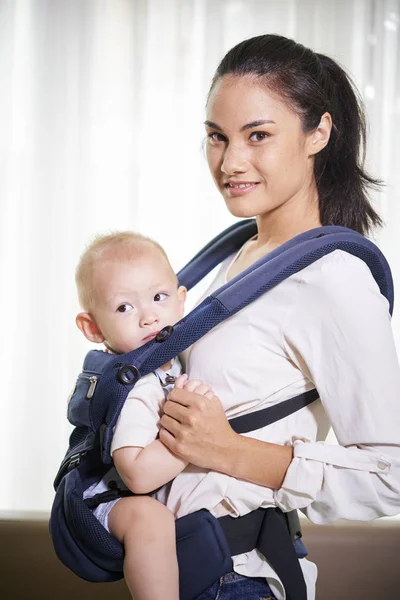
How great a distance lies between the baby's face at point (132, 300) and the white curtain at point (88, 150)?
206 centimetres

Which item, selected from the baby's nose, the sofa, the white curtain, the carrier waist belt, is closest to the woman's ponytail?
the baby's nose

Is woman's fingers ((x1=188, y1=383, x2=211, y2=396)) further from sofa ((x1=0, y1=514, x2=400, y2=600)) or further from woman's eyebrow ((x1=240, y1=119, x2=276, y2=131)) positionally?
sofa ((x1=0, y1=514, x2=400, y2=600))

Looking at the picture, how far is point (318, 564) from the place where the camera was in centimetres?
252

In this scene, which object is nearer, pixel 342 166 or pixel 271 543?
pixel 271 543

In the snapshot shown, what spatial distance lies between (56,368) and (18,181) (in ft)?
2.95

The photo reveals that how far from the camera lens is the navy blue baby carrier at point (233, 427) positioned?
1.35 metres

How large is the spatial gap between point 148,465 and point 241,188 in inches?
24.1

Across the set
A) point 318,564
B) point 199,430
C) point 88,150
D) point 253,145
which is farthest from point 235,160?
point 88,150

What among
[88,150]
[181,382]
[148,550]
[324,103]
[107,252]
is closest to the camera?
[148,550]

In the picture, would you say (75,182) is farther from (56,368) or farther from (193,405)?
(193,405)

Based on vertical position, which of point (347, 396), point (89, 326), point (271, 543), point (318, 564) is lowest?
point (318, 564)

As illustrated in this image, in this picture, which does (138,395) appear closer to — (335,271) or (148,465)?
(148,465)

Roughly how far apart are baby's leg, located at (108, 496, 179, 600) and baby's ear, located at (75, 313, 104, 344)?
375mm

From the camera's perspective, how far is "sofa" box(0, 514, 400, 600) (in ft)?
8.16
